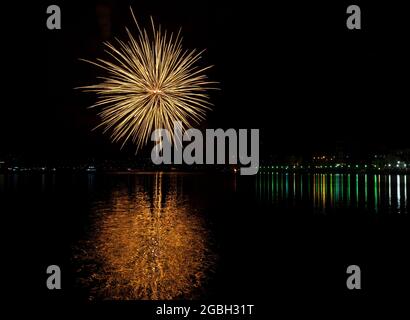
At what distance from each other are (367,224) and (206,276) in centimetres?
1102

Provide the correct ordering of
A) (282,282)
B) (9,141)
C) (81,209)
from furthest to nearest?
(9,141)
(81,209)
(282,282)

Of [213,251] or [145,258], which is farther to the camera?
[213,251]

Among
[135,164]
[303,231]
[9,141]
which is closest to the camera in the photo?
[303,231]

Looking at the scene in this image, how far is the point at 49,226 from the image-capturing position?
19562 mm

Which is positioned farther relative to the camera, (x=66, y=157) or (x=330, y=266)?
(x=66, y=157)

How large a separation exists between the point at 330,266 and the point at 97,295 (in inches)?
247

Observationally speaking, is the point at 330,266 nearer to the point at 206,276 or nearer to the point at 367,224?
the point at 206,276

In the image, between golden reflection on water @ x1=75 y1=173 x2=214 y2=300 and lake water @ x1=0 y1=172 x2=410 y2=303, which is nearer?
golden reflection on water @ x1=75 y1=173 x2=214 y2=300

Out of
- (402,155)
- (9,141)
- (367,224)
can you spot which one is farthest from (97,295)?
(402,155)

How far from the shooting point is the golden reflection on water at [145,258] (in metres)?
10.2

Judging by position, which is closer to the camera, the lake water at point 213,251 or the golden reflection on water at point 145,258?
the golden reflection on water at point 145,258

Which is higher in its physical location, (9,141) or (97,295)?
(9,141)

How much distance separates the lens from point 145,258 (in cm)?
1291

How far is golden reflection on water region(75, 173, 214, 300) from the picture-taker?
1021 centimetres
